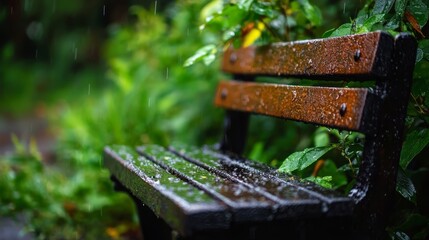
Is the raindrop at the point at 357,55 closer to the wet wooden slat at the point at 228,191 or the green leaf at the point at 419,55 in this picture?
the green leaf at the point at 419,55

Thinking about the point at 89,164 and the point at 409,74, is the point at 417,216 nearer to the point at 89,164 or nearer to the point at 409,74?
the point at 409,74

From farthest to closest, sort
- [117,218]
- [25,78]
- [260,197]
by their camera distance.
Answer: [25,78] < [117,218] < [260,197]

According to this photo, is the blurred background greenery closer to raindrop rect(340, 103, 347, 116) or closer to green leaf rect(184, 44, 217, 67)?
raindrop rect(340, 103, 347, 116)

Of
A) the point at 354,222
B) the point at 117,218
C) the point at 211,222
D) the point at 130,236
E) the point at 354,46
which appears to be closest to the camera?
the point at 211,222

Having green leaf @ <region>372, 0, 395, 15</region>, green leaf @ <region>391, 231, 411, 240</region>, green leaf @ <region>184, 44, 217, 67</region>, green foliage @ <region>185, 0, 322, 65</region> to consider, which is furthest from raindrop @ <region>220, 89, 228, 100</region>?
green leaf @ <region>391, 231, 411, 240</region>

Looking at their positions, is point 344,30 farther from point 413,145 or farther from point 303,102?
point 413,145

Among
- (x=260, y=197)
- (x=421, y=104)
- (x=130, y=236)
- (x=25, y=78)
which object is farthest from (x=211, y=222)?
(x=25, y=78)

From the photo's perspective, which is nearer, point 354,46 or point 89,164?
point 354,46
